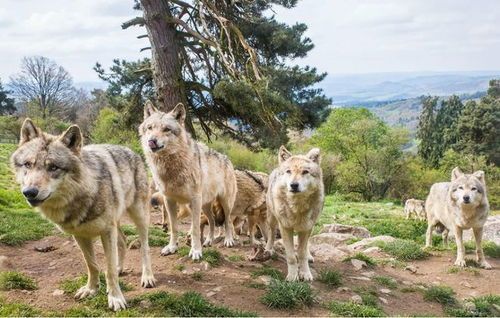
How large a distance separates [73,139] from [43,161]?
442mm

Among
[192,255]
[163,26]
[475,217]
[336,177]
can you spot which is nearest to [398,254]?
[475,217]

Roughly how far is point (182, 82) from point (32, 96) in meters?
37.9

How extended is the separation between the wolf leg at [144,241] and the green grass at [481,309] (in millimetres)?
4446

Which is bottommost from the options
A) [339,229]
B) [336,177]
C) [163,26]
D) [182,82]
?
[336,177]

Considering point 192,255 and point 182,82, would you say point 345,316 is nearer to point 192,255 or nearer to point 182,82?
point 192,255

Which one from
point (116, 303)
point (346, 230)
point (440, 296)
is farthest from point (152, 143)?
point (346, 230)

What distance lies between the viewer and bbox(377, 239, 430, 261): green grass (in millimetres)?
8703

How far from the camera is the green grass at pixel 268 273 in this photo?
613 centimetres

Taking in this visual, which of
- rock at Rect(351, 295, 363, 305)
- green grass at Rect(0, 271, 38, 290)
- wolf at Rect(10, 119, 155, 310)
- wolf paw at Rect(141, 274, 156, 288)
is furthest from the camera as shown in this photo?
rock at Rect(351, 295, 363, 305)

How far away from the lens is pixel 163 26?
1089 centimetres

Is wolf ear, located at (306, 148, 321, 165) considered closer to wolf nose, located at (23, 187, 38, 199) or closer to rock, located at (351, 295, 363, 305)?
rock, located at (351, 295, 363, 305)

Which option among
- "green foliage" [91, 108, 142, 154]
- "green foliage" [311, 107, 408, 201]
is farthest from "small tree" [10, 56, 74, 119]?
"green foliage" [311, 107, 408, 201]

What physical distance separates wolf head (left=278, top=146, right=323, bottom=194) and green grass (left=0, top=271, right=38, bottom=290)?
374 centimetres

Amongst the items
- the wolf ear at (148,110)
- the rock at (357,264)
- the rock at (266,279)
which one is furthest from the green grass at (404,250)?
the wolf ear at (148,110)
